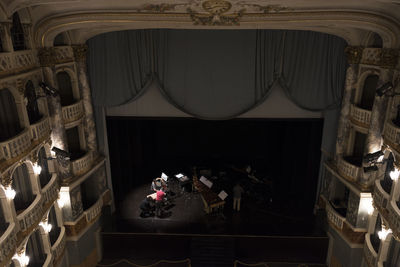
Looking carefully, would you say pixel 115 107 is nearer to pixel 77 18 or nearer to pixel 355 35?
pixel 77 18

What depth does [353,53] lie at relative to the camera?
11.2 meters

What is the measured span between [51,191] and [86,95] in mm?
3820

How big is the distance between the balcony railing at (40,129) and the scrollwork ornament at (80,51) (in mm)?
2633

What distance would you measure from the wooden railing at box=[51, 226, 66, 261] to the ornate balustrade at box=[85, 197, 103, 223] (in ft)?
3.59

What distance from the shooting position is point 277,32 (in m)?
12.0

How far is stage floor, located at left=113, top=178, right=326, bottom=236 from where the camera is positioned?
1314 cm

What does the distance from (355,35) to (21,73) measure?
34.1ft

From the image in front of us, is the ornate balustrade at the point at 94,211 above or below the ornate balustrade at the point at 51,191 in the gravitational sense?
below

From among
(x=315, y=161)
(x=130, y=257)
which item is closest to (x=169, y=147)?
(x=130, y=257)

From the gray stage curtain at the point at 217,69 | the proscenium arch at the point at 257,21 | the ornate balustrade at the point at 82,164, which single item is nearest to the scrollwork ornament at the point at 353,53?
the proscenium arch at the point at 257,21

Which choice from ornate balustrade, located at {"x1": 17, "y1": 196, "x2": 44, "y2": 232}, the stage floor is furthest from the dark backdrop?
ornate balustrade, located at {"x1": 17, "y1": 196, "x2": 44, "y2": 232}

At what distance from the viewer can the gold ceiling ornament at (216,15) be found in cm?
909

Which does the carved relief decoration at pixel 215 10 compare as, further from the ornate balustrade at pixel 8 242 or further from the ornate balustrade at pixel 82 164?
the ornate balustrade at pixel 8 242

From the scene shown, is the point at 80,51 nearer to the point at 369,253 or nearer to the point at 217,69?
the point at 217,69
